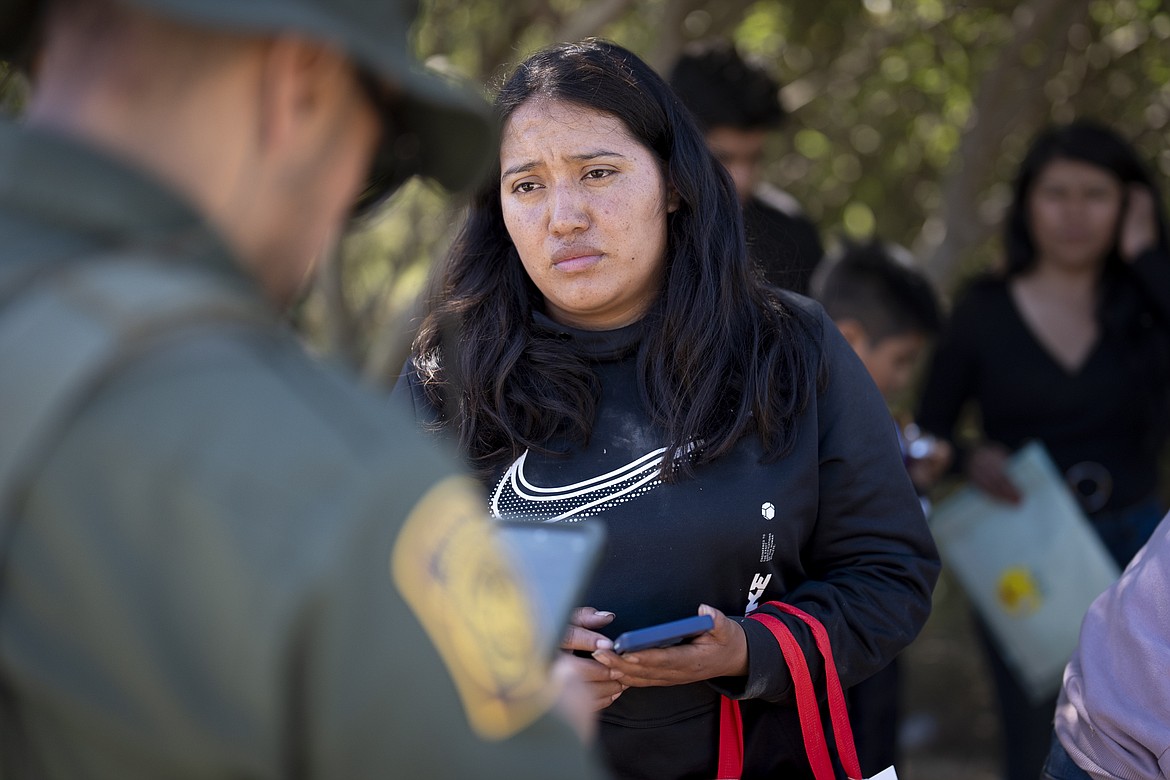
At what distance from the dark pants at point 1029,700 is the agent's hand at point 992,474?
1.42 feet

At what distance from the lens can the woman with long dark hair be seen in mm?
2264

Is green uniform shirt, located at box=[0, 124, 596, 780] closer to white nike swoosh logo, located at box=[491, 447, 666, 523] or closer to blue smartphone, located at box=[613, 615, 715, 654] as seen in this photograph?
blue smartphone, located at box=[613, 615, 715, 654]

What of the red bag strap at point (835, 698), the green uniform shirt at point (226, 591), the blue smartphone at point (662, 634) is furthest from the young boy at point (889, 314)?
the green uniform shirt at point (226, 591)

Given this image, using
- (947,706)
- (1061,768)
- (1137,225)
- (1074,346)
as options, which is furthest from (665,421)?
(947,706)

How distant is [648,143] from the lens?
2.50 meters

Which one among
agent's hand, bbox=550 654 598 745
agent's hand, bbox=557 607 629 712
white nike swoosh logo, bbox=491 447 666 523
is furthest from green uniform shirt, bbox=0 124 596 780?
white nike swoosh logo, bbox=491 447 666 523

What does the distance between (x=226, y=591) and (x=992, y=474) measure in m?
3.42

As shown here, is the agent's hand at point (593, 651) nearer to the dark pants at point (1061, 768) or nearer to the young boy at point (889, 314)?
the dark pants at point (1061, 768)

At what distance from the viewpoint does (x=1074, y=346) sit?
14.1ft

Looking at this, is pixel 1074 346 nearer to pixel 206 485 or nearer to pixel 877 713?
pixel 877 713

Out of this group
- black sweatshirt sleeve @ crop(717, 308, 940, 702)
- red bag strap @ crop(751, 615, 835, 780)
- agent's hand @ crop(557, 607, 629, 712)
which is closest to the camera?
agent's hand @ crop(557, 607, 629, 712)

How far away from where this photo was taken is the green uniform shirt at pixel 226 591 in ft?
3.03

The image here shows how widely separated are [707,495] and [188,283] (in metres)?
1.40

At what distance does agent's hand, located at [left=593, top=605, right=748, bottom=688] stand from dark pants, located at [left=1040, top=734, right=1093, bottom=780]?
2.21 ft
